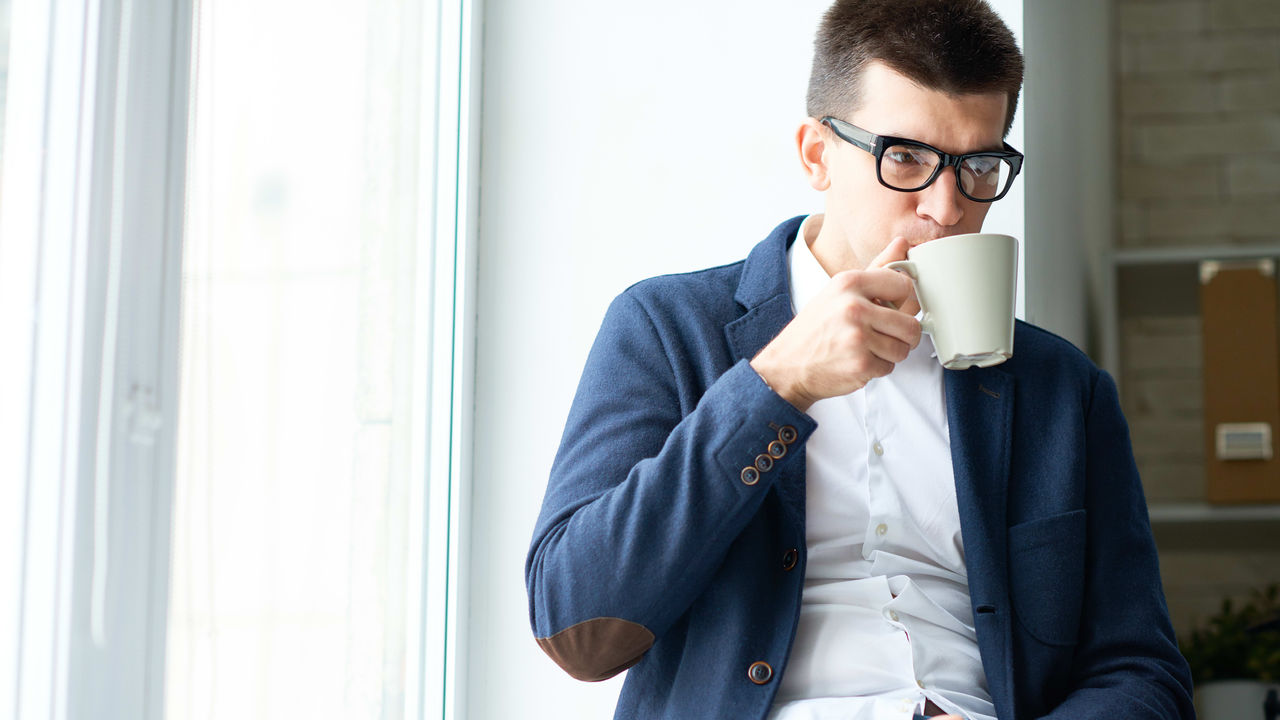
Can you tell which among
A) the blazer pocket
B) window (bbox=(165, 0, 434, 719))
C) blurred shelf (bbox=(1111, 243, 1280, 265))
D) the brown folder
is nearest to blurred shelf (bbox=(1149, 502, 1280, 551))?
the brown folder

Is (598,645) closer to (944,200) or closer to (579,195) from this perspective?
(944,200)

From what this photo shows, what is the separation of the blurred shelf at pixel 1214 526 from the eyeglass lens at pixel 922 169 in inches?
82.4

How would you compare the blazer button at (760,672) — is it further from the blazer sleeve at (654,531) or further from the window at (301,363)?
the window at (301,363)

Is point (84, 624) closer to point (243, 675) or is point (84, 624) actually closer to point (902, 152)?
point (243, 675)

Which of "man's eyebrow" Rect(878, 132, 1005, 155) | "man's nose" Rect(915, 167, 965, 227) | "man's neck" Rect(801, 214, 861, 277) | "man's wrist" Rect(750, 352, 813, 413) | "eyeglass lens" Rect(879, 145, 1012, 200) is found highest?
"man's eyebrow" Rect(878, 132, 1005, 155)

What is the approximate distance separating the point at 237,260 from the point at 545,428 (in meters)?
0.64

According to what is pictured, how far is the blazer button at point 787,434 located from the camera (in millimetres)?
885

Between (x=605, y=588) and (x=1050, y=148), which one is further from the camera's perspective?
(x=1050, y=148)

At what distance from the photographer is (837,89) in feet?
3.65

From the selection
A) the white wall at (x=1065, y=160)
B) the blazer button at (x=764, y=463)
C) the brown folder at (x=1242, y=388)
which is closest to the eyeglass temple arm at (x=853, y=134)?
the blazer button at (x=764, y=463)

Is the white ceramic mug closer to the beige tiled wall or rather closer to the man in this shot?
the man

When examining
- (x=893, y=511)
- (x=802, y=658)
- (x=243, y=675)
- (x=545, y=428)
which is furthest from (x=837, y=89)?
(x=243, y=675)

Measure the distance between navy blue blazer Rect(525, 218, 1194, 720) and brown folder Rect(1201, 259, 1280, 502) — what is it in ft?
6.25

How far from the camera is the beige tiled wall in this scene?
3.13 metres
